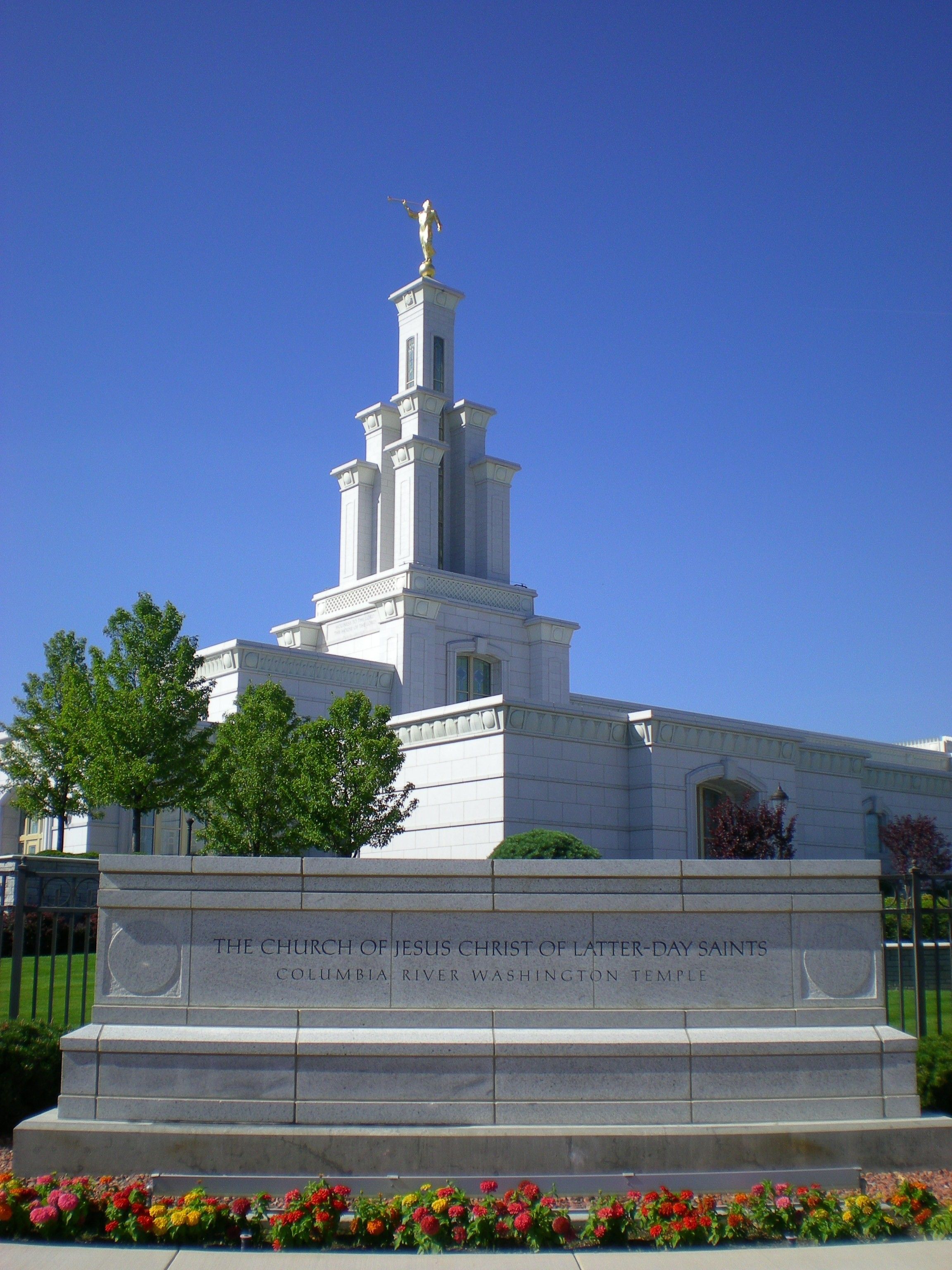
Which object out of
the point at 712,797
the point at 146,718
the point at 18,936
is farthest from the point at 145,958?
the point at 712,797

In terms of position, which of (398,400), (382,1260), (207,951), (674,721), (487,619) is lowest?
(382,1260)

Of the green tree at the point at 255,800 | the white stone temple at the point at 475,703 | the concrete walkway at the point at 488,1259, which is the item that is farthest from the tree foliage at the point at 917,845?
the concrete walkway at the point at 488,1259

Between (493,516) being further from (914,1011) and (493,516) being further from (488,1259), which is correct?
(488,1259)

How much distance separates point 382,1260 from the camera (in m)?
6.41

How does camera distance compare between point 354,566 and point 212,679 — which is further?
point 354,566

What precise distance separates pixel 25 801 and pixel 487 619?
14320mm

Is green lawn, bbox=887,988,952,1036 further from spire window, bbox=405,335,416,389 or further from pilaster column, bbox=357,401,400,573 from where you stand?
spire window, bbox=405,335,416,389

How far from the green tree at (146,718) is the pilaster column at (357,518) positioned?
1420 centimetres

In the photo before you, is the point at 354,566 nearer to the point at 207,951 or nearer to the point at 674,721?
the point at 674,721

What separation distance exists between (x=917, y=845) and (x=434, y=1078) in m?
23.8

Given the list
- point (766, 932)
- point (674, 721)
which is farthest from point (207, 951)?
point (674, 721)

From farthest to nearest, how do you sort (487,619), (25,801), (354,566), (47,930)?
(354,566) < (487,619) < (25,801) < (47,930)

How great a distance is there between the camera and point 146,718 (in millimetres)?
22547

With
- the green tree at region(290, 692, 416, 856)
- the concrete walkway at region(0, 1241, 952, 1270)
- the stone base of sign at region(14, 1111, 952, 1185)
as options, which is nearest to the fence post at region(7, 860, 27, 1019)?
the stone base of sign at region(14, 1111, 952, 1185)
